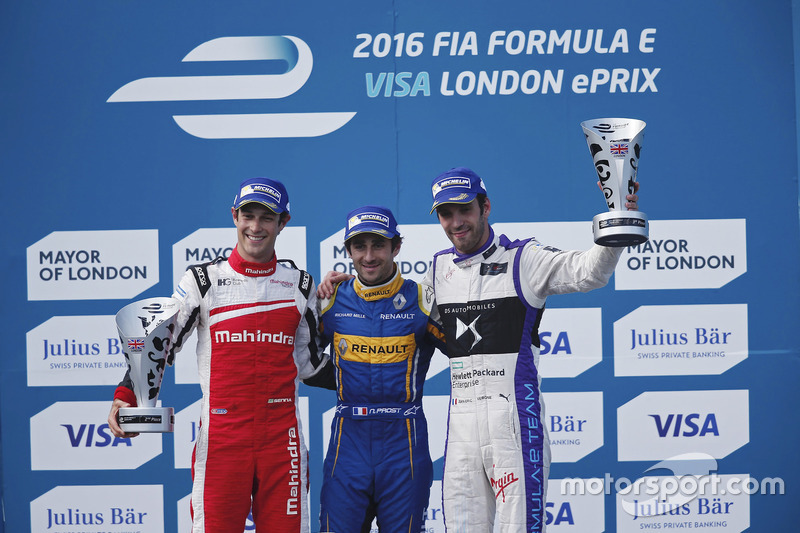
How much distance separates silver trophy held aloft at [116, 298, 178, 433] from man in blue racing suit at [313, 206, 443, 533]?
23.2 inches

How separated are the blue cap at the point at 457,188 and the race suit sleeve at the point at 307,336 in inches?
22.6

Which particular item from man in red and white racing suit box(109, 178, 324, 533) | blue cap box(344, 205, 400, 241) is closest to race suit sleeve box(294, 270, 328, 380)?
man in red and white racing suit box(109, 178, 324, 533)

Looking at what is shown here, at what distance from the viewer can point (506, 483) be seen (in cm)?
232

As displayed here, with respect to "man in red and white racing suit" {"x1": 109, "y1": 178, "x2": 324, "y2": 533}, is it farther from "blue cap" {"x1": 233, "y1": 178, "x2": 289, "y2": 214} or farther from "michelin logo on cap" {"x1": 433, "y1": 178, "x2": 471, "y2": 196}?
"michelin logo on cap" {"x1": 433, "y1": 178, "x2": 471, "y2": 196}

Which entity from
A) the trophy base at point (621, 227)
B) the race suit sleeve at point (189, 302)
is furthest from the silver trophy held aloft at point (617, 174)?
the race suit sleeve at point (189, 302)

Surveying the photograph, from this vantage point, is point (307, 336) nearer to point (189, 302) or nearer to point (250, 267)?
point (250, 267)

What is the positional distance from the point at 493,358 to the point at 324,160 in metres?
1.78

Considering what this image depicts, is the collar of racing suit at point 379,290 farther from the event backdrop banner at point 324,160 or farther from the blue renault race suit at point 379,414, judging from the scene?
the event backdrop banner at point 324,160

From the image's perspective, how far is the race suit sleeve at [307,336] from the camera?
2.57 m

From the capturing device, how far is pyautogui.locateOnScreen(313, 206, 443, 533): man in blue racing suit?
2410 millimetres

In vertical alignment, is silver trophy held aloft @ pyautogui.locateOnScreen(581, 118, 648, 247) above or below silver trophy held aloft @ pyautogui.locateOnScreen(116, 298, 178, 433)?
above

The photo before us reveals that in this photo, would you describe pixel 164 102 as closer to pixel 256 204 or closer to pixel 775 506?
pixel 256 204

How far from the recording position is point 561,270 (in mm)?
2371

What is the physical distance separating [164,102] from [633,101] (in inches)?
99.4
